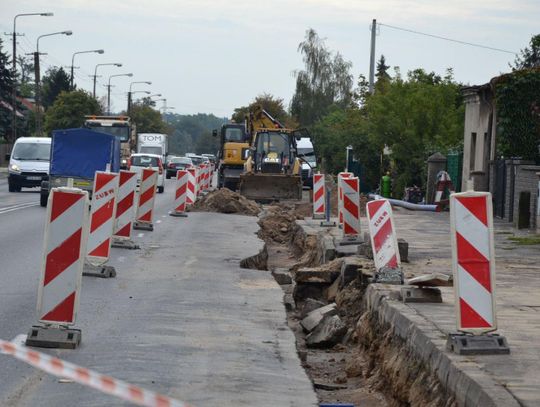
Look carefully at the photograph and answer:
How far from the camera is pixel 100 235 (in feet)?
52.4

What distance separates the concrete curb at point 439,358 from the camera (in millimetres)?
7117

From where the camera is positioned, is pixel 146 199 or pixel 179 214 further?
pixel 179 214

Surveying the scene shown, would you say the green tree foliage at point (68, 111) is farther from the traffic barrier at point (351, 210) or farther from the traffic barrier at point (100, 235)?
the traffic barrier at point (100, 235)

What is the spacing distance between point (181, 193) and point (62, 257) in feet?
77.4

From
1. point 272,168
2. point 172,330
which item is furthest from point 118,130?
point 172,330

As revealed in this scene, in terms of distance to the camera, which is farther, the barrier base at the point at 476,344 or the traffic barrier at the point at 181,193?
the traffic barrier at the point at 181,193

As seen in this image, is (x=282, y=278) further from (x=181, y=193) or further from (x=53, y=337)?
(x=181, y=193)

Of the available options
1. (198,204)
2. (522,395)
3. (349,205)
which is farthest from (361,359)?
(198,204)

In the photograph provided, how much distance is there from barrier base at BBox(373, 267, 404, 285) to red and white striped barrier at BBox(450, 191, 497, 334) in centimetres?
487

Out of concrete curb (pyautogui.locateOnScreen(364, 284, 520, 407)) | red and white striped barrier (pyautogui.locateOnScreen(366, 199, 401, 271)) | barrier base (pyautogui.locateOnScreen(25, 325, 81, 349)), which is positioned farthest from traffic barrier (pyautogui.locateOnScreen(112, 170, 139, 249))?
barrier base (pyautogui.locateOnScreen(25, 325, 81, 349))

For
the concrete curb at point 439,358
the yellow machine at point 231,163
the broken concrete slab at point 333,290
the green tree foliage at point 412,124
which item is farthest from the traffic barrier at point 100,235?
the yellow machine at point 231,163

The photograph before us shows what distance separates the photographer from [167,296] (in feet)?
46.1

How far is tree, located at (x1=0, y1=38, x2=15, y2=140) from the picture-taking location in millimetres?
89169

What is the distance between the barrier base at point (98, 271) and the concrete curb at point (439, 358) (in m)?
4.53
